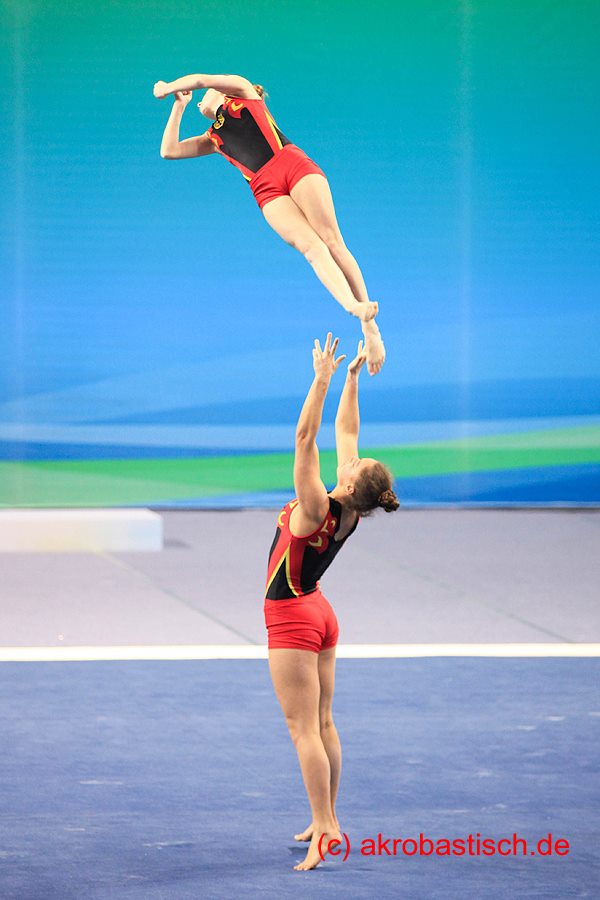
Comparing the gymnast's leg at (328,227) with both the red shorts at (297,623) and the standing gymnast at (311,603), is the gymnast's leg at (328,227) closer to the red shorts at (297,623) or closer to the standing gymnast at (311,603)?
the standing gymnast at (311,603)

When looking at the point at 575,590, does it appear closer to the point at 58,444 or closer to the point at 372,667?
the point at 372,667

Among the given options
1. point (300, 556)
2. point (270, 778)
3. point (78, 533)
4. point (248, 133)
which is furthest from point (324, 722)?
point (78, 533)

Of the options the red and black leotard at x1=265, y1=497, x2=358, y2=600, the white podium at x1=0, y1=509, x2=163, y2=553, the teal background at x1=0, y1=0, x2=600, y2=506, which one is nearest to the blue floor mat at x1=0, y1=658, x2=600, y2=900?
the red and black leotard at x1=265, y1=497, x2=358, y2=600

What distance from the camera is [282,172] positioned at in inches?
181

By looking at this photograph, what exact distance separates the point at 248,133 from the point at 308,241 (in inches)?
15.4

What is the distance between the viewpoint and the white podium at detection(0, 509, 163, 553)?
10.7 meters

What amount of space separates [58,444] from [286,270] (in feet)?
7.66

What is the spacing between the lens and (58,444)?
12.5 m

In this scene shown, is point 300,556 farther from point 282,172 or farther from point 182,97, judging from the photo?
point 182,97

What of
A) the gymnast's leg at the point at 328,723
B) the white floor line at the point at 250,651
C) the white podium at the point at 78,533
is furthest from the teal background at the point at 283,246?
the gymnast's leg at the point at 328,723

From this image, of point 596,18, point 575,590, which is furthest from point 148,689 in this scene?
point 596,18

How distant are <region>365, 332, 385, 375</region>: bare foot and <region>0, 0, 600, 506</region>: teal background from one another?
7.69 m

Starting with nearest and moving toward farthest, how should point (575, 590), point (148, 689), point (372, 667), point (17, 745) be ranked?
point (17, 745) → point (148, 689) → point (372, 667) → point (575, 590)

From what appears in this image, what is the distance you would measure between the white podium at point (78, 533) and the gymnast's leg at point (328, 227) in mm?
6259
